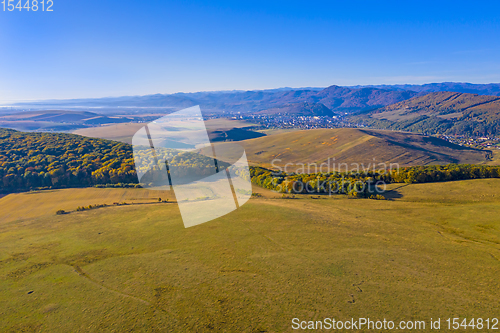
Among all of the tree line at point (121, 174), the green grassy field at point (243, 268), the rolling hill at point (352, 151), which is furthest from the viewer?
the rolling hill at point (352, 151)

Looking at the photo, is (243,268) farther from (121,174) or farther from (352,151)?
(352,151)

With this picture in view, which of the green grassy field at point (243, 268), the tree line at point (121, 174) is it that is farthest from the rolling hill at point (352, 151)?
the green grassy field at point (243, 268)

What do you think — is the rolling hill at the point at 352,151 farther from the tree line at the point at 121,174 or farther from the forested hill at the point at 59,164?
the forested hill at the point at 59,164

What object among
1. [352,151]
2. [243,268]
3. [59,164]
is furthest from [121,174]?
[352,151]

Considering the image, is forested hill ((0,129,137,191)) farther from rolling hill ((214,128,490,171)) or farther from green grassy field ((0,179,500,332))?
rolling hill ((214,128,490,171))

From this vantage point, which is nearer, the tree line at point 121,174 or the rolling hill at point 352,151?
the tree line at point 121,174

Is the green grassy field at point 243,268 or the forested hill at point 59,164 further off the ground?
A: the forested hill at point 59,164

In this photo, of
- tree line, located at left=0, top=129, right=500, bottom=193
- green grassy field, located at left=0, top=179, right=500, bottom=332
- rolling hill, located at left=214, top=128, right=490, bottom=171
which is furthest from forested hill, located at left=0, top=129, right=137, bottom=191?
rolling hill, located at left=214, top=128, right=490, bottom=171
